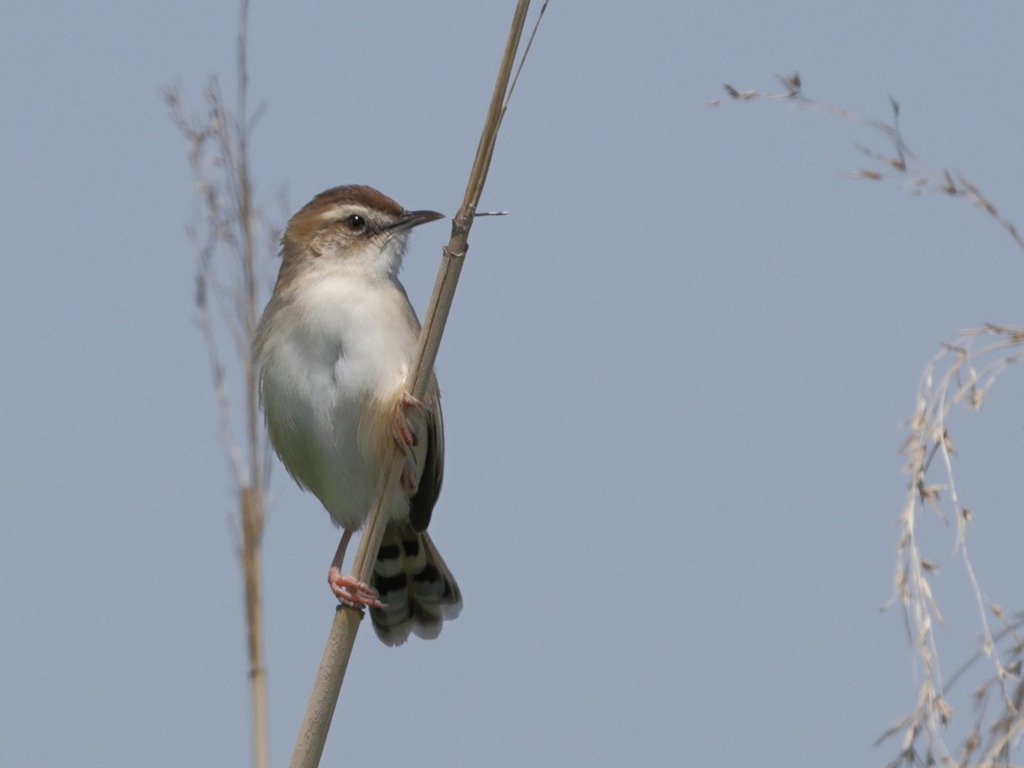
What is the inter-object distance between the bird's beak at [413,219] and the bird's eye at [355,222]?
0.13 m

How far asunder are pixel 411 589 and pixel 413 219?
1.72 metres

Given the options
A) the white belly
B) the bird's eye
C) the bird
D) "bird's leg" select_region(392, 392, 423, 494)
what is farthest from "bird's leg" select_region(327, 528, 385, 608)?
the bird's eye

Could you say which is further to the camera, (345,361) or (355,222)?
(355,222)

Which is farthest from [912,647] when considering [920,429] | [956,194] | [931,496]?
[956,194]

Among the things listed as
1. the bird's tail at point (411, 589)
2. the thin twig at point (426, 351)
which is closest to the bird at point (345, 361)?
the bird's tail at point (411, 589)

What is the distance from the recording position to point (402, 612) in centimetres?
552

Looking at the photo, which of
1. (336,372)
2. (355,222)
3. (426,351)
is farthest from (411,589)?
(426,351)

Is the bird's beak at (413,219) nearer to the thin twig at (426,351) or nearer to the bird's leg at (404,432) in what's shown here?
the bird's leg at (404,432)

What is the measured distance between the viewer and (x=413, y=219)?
187 inches

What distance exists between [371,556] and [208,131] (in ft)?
5.06

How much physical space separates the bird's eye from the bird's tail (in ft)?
4.51

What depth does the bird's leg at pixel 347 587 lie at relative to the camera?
2.78 metres

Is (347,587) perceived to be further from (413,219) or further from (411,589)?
(411,589)

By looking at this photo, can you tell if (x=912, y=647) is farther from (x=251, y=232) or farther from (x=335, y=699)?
(x=251, y=232)
